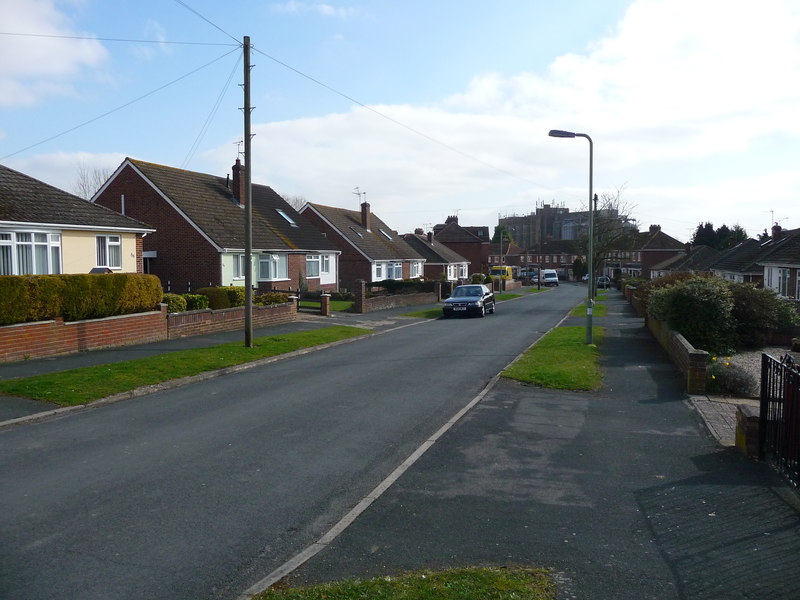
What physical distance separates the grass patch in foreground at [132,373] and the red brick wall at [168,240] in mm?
12320

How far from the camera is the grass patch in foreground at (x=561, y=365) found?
14.5 metres

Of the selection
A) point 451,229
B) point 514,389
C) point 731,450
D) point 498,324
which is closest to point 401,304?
point 498,324

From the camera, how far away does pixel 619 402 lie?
12.8 m

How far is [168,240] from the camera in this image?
32969mm

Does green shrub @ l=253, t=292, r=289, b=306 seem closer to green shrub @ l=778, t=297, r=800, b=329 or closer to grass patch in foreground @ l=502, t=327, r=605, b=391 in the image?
grass patch in foreground @ l=502, t=327, r=605, b=391

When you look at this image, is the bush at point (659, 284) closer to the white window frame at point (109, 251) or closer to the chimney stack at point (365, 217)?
the white window frame at point (109, 251)

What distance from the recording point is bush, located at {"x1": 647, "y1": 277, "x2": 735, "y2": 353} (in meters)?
18.8

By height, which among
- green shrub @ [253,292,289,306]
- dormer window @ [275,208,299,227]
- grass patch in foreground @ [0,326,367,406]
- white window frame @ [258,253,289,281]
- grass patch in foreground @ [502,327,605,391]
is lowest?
grass patch in foreground @ [502,327,605,391]

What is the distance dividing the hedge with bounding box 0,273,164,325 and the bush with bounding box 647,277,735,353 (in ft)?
48.5

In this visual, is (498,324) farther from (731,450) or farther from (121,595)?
(121,595)

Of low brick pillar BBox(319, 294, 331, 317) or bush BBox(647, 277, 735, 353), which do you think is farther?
low brick pillar BBox(319, 294, 331, 317)

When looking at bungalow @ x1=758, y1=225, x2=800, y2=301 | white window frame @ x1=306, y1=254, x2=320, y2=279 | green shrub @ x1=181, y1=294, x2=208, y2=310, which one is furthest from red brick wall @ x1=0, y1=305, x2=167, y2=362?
bungalow @ x1=758, y1=225, x2=800, y2=301

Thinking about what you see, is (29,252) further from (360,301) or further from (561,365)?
(360,301)

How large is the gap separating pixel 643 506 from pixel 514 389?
6966 millimetres
